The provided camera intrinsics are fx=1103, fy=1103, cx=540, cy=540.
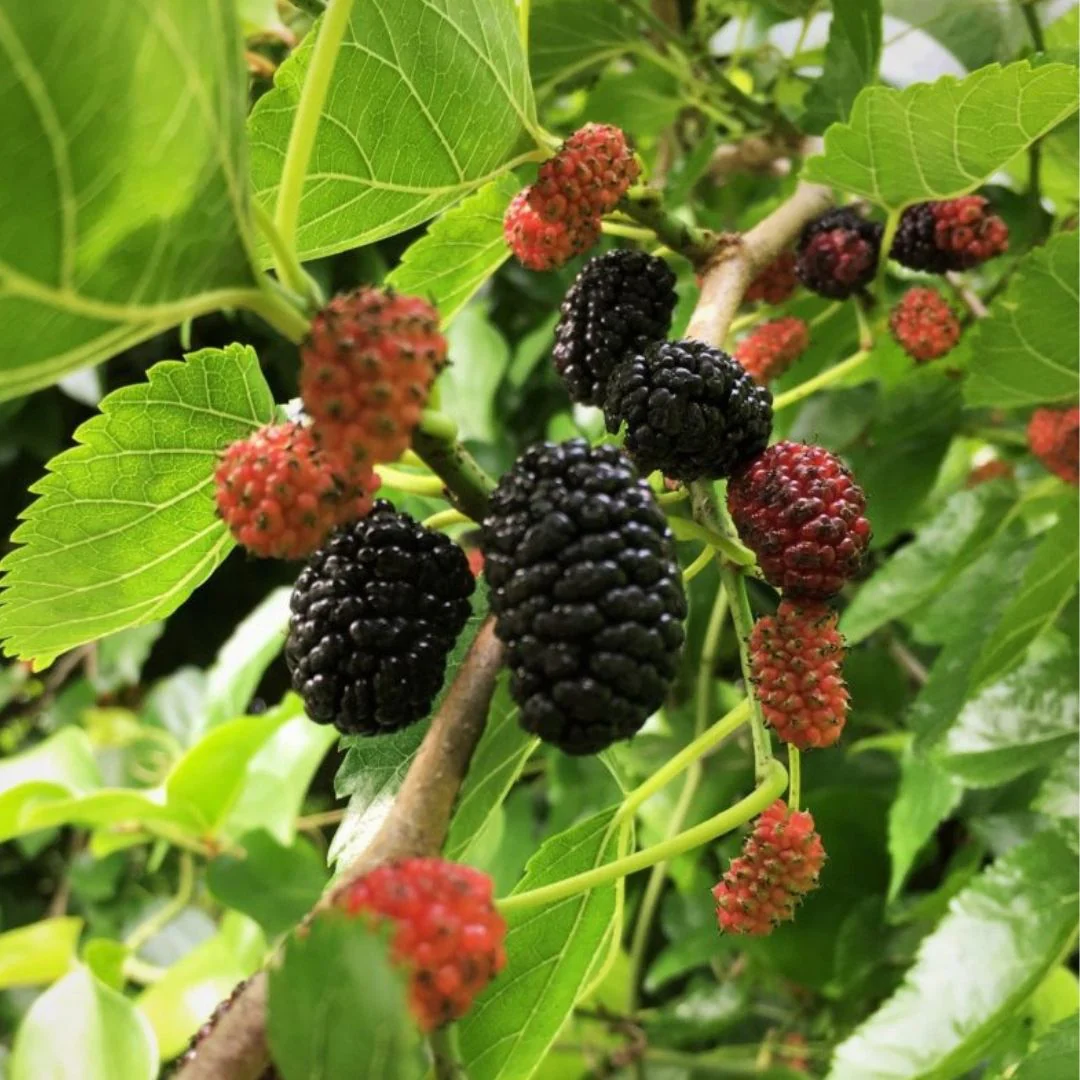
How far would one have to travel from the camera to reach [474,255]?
630 mm

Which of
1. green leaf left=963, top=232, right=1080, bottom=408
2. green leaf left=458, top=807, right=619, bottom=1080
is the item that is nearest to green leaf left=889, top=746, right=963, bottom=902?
green leaf left=963, top=232, right=1080, bottom=408

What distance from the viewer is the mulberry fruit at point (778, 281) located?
726 mm

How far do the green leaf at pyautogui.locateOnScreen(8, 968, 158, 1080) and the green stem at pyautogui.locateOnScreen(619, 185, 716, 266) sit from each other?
0.51 meters

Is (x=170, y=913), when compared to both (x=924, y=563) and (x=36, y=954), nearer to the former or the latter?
(x=36, y=954)

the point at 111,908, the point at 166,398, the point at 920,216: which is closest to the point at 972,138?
the point at 920,216

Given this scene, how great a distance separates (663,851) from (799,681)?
8 centimetres

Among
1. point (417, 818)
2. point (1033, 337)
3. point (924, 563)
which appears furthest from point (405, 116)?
point (924, 563)

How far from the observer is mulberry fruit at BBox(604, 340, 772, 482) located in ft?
1.38

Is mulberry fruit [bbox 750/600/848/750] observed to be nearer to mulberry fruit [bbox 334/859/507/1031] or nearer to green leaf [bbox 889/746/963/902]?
mulberry fruit [bbox 334/859/507/1031]

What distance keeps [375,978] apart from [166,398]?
11.4 inches

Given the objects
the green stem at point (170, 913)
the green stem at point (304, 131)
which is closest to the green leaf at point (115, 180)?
the green stem at point (304, 131)

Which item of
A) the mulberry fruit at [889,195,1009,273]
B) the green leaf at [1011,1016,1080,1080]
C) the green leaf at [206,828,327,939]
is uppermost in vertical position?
the mulberry fruit at [889,195,1009,273]

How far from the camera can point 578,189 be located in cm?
49

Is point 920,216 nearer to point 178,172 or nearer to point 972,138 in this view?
point 972,138
